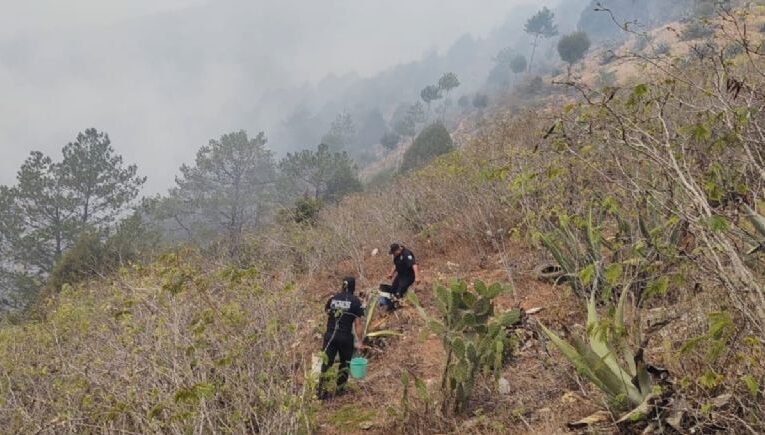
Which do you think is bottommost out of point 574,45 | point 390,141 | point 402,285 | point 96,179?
point 390,141

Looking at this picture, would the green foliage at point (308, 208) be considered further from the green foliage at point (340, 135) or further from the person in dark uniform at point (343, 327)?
the green foliage at point (340, 135)

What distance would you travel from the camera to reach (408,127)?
69.4m

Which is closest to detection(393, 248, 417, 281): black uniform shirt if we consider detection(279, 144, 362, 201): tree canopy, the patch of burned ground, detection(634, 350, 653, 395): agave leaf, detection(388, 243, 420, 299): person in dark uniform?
detection(388, 243, 420, 299): person in dark uniform

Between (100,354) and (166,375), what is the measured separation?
125 cm

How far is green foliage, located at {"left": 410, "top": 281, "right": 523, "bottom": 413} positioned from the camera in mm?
4074

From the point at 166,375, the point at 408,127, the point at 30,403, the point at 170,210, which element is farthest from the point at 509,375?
the point at 408,127

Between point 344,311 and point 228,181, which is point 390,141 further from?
point 344,311

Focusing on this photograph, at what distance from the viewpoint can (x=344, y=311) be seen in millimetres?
5781

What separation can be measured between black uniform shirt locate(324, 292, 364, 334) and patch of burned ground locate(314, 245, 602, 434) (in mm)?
594

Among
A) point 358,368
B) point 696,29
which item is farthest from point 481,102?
point 358,368

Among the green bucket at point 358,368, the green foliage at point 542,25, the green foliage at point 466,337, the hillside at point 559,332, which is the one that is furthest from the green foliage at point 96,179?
the green foliage at point 542,25

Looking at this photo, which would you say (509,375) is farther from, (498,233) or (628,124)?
(498,233)

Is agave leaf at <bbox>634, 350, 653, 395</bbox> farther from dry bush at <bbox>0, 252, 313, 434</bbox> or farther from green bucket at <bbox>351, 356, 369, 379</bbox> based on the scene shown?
green bucket at <bbox>351, 356, 369, 379</bbox>

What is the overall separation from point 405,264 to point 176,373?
4.63 m
